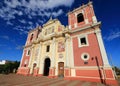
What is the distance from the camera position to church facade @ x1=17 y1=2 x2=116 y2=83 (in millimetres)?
10328

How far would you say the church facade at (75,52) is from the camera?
407 inches

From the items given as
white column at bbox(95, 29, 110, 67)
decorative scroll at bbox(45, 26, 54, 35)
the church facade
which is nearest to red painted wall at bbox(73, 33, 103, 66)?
the church facade

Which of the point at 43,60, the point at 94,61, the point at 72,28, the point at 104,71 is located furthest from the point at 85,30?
the point at 43,60

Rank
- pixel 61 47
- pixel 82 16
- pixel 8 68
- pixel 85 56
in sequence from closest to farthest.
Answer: pixel 85 56, pixel 61 47, pixel 82 16, pixel 8 68

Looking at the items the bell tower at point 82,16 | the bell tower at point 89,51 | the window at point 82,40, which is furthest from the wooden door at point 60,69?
the bell tower at point 82,16

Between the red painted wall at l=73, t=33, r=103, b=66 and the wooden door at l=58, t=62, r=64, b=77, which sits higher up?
the red painted wall at l=73, t=33, r=103, b=66

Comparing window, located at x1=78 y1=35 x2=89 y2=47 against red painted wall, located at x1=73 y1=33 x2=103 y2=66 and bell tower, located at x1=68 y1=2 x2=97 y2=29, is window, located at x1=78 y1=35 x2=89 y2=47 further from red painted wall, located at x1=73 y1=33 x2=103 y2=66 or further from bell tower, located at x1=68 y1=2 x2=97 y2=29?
bell tower, located at x1=68 y1=2 x2=97 y2=29

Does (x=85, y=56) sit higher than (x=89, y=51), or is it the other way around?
(x=89, y=51)

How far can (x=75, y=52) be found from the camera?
13.1m

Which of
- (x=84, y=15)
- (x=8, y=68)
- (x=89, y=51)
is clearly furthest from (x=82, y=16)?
(x=8, y=68)

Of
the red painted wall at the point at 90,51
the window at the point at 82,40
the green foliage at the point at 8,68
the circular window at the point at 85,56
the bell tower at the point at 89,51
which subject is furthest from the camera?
the green foliage at the point at 8,68

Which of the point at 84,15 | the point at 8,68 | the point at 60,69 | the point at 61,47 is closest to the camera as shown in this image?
the point at 60,69

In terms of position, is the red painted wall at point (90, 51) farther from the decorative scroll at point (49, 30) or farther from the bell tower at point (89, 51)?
the decorative scroll at point (49, 30)

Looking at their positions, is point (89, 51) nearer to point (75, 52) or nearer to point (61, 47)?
point (75, 52)
